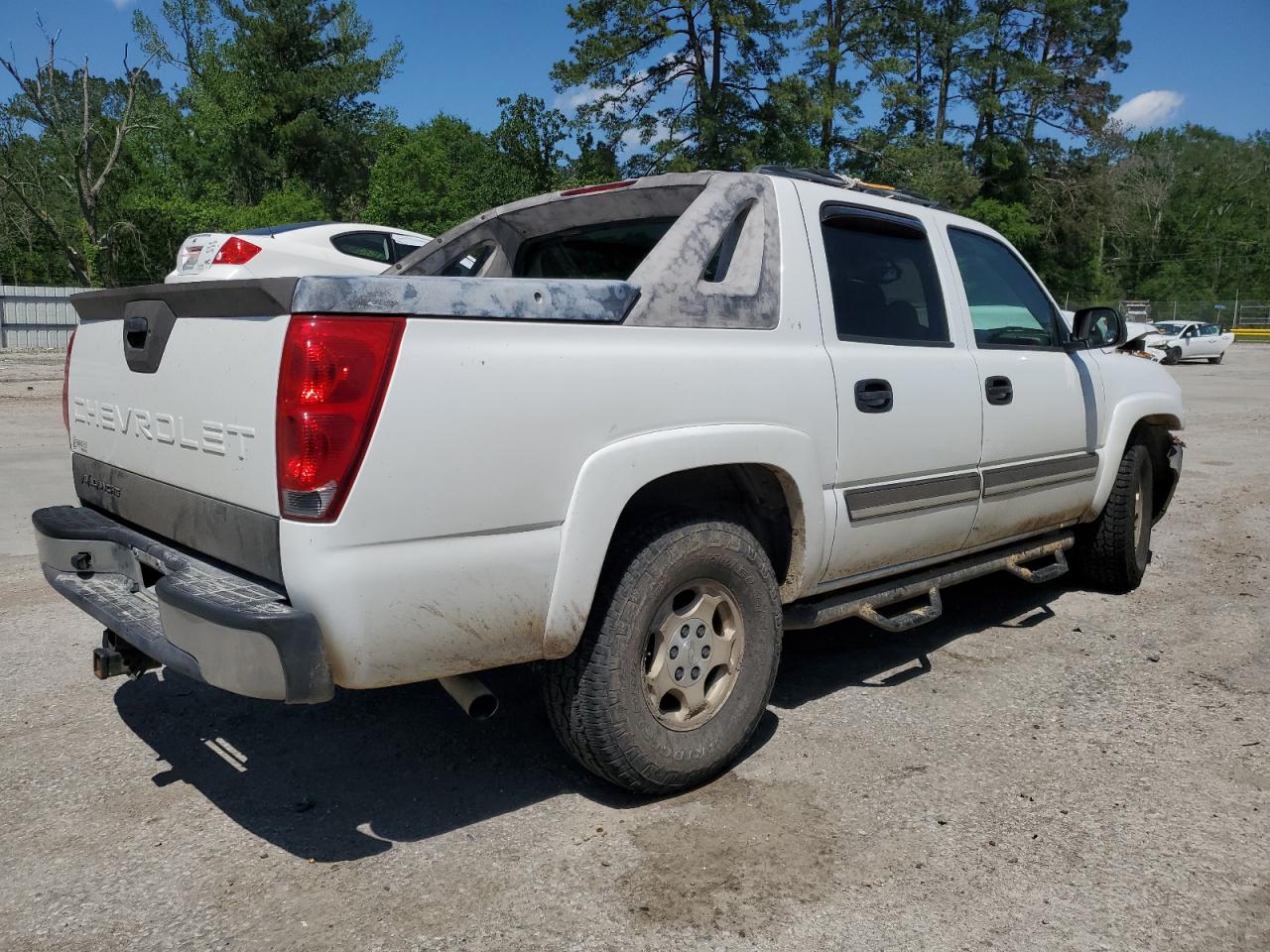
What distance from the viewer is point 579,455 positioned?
2.76 metres

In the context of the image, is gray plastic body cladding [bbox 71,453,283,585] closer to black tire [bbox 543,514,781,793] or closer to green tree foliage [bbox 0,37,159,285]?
black tire [bbox 543,514,781,793]

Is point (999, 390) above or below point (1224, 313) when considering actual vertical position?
above

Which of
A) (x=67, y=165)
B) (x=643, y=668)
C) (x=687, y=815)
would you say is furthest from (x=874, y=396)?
(x=67, y=165)

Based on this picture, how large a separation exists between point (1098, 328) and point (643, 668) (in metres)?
3.19

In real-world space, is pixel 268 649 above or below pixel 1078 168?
below

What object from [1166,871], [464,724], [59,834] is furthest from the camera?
[464,724]

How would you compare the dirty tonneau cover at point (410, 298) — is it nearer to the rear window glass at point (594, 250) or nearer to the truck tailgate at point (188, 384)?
the truck tailgate at point (188, 384)

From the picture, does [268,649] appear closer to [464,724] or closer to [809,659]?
[464,724]

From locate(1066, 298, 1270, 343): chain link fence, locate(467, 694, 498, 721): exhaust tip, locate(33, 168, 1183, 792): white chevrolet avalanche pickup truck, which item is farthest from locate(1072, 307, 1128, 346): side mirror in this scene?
locate(1066, 298, 1270, 343): chain link fence

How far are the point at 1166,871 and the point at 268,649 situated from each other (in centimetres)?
240

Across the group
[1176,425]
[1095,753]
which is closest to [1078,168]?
[1176,425]

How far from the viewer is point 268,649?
7.84ft

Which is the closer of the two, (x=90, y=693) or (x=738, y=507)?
(x=738, y=507)

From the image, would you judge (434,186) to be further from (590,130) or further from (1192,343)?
(1192,343)
